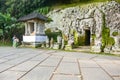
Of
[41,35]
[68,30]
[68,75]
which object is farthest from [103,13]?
[68,75]

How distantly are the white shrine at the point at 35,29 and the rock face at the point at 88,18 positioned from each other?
12.9 feet

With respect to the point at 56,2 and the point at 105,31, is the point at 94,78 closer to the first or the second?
the point at 105,31

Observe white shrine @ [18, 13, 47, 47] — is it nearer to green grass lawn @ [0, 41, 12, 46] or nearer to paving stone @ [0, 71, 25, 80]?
green grass lawn @ [0, 41, 12, 46]

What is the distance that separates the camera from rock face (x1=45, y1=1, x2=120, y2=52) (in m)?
23.4

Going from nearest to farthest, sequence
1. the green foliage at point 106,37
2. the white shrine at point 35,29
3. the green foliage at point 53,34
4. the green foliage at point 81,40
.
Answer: the green foliage at point 106,37
the white shrine at point 35,29
the green foliage at point 81,40
the green foliage at point 53,34

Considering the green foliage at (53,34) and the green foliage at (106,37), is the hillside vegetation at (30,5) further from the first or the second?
the green foliage at (106,37)

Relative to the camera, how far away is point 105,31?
76.6ft

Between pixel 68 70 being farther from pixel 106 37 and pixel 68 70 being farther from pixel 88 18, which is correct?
pixel 88 18

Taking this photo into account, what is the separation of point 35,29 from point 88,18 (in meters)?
6.39

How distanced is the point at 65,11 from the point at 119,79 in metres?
22.0

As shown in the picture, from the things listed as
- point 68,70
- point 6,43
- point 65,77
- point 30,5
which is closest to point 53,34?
point 6,43

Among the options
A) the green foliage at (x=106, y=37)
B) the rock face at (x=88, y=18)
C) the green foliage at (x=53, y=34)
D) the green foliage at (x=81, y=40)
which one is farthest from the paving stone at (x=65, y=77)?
the green foliage at (x=53, y=34)

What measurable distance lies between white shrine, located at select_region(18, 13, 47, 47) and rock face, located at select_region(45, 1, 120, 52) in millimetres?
3923

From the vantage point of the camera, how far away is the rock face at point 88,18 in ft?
76.8
